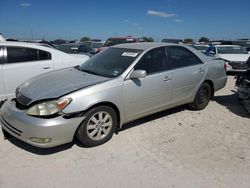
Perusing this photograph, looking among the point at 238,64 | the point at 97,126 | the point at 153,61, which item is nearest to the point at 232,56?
the point at 238,64

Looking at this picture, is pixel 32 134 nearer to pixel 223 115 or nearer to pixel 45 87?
pixel 45 87

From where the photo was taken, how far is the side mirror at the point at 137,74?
4.47m

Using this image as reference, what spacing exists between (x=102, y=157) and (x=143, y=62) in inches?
71.9

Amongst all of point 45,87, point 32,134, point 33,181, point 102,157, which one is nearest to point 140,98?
point 102,157

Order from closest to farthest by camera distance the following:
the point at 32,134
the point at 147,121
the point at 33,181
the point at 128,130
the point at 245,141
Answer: the point at 33,181 → the point at 32,134 → the point at 245,141 → the point at 128,130 → the point at 147,121

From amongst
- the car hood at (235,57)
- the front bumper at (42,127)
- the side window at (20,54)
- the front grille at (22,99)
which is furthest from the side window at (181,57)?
the car hood at (235,57)

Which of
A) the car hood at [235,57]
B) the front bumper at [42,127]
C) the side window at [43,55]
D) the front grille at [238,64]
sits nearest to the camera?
the front bumper at [42,127]

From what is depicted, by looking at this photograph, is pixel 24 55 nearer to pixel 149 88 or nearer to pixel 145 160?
pixel 149 88

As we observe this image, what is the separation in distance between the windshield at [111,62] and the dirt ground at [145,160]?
1.08 m

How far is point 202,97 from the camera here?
6168 mm

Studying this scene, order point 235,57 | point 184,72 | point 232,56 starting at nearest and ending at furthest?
point 184,72
point 235,57
point 232,56

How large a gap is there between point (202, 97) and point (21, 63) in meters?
4.02

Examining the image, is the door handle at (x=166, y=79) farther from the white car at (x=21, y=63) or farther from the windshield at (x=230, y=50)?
the windshield at (x=230, y=50)

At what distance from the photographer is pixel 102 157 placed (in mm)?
3984
